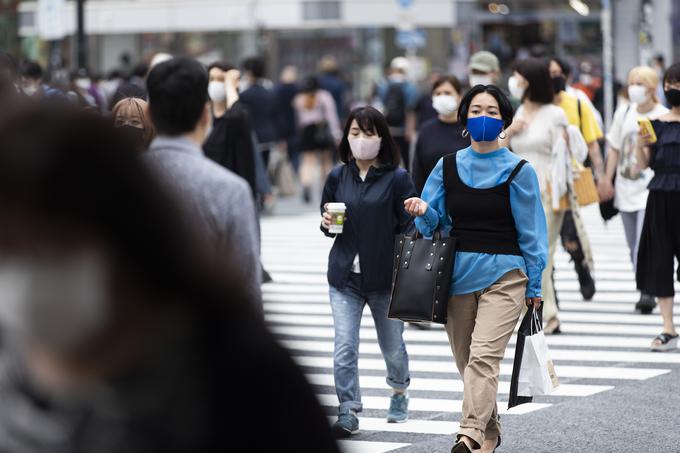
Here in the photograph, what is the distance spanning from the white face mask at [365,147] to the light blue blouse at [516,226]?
29.7 inches

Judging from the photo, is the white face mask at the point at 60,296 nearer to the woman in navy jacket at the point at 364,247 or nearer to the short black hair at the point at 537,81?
the woman in navy jacket at the point at 364,247

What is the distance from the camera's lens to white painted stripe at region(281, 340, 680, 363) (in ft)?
31.9

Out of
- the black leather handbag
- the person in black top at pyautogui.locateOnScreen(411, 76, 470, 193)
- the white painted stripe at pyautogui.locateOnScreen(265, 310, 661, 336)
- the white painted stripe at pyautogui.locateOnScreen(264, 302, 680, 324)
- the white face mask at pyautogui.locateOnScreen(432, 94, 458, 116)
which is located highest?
the white face mask at pyautogui.locateOnScreen(432, 94, 458, 116)

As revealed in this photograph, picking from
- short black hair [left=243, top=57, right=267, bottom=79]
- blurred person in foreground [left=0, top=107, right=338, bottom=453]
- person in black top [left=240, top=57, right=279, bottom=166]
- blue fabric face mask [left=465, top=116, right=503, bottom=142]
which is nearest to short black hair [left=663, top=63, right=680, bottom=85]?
blue fabric face mask [left=465, top=116, right=503, bottom=142]

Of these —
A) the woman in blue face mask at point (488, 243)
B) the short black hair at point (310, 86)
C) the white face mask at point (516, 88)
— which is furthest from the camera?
the short black hair at point (310, 86)

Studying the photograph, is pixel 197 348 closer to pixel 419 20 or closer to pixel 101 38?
pixel 419 20

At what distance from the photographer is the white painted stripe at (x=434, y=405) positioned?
26.6ft

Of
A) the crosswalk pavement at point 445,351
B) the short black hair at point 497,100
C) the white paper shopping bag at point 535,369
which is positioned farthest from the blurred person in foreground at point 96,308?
the short black hair at point 497,100

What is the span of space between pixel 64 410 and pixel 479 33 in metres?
39.9

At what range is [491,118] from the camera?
6785 millimetres

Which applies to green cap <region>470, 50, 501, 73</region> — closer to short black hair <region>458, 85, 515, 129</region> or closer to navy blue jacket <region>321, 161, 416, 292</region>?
navy blue jacket <region>321, 161, 416, 292</region>

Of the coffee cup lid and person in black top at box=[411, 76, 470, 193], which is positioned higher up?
person in black top at box=[411, 76, 470, 193]

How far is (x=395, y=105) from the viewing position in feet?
72.3

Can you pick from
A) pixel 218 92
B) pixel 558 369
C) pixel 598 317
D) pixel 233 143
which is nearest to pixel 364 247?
pixel 558 369
